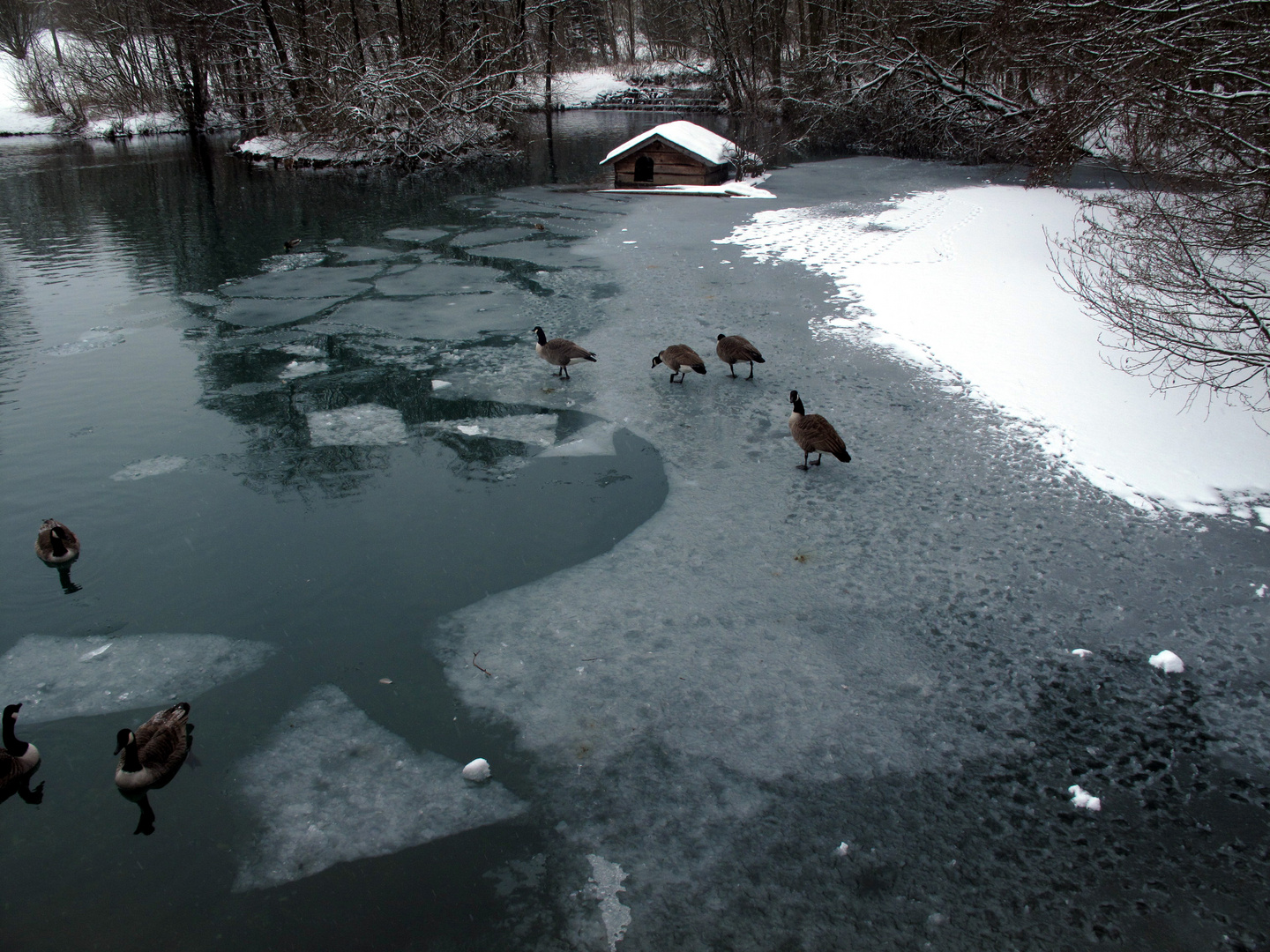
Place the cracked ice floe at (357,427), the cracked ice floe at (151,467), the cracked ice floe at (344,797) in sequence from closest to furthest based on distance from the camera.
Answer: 1. the cracked ice floe at (344,797)
2. the cracked ice floe at (151,467)
3. the cracked ice floe at (357,427)

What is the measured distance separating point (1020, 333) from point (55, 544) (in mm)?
9961

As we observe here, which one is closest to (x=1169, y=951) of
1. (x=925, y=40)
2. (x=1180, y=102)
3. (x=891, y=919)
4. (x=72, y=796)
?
(x=891, y=919)

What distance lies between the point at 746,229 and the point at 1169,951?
14.7 m

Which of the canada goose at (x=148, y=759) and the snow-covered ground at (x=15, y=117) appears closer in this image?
the canada goose at (x=148, y=759)

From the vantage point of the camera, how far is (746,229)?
1584 centimetres

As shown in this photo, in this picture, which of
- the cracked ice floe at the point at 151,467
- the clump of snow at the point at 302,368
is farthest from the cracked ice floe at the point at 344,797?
the clump of snow at the point at 302,368

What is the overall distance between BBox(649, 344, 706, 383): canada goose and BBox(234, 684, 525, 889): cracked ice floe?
5043 mm

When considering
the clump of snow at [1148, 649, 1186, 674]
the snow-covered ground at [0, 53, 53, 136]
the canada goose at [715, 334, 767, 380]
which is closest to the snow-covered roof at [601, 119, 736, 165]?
the canada goose at [715, 334, 767, 380]

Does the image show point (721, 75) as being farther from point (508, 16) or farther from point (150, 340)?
point (150, 340)

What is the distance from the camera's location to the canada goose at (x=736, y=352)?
8211 mm

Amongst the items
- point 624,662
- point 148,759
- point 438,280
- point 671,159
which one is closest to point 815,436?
point 624,662

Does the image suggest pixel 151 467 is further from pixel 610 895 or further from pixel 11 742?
pixel 610 895

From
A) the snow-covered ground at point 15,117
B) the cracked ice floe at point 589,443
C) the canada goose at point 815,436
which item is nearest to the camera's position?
the canada goose at point 815,436

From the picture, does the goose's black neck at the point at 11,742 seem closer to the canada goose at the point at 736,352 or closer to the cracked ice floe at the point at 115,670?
the cracked ice floe at the point at 115,670
